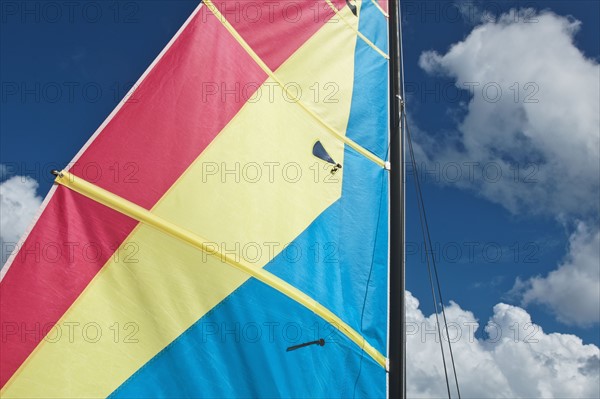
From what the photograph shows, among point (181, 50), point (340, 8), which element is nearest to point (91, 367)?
point (181, 50)

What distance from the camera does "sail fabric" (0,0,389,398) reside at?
9.27ft

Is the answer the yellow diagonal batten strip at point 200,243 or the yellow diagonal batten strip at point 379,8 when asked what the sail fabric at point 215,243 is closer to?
the yellow diagonal batten strip at point 200,243

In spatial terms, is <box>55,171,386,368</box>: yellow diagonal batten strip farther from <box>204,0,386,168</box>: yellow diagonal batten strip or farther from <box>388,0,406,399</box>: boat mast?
<box>204,0,386,168</box>: yellow diagonal batten strip

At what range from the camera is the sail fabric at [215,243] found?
2.82m

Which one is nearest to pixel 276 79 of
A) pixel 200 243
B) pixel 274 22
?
pixel 274 22

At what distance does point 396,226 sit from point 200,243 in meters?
1.52

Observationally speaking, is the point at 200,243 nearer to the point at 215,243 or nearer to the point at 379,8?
the point at 215,243

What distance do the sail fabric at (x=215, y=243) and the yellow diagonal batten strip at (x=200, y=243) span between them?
0.09 feet

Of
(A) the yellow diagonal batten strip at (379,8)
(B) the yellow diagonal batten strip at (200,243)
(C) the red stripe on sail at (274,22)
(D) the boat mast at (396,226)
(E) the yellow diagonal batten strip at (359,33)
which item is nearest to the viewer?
(B) the yellow diagonal batten strip at (200,243)

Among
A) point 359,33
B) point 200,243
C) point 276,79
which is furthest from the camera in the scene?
point 359,33

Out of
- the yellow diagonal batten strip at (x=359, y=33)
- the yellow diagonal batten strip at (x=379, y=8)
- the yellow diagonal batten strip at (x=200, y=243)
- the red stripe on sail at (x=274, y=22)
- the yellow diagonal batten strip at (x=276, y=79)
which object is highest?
the yellow diagonal batten strip at (x=379, y=8)

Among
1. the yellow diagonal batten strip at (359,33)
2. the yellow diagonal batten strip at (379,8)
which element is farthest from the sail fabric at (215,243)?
the yellow diagonal batten strip at (379,8)

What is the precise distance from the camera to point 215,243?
3.30 metres

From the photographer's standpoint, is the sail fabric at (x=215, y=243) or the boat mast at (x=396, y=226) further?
the boat mast at (x=396, y=226)
